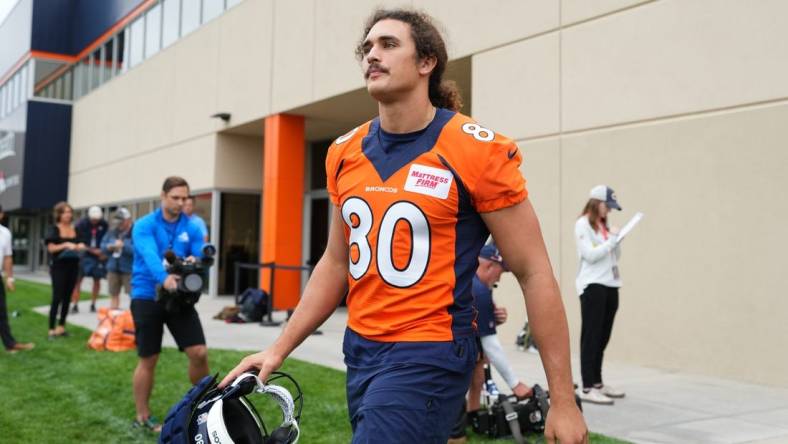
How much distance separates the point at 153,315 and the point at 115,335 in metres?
4.17

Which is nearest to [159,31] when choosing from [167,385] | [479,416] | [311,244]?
[311,244]

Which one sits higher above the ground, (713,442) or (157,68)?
(157,68)

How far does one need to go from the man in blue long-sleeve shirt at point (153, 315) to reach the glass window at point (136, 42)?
17.6 meters

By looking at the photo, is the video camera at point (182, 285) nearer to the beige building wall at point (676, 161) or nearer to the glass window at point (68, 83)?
the beige building wall at point (676, 161)

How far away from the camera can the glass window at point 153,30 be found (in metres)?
20.6

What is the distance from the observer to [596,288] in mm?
6469

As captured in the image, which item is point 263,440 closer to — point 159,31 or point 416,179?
point 416,179

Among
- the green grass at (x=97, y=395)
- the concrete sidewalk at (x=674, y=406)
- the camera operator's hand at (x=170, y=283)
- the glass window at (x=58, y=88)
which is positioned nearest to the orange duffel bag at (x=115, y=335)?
the green grass at (x=97, y=395)

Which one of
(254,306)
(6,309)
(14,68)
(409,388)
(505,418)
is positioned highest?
(14,68)

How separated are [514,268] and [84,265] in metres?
12.8

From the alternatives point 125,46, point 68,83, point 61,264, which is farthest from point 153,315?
point 68,83

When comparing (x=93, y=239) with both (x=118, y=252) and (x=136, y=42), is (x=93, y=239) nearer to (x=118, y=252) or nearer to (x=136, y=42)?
(x=118, y=252)

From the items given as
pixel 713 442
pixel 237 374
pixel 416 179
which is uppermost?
pixel 416 179

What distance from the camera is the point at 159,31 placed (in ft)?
67.4
